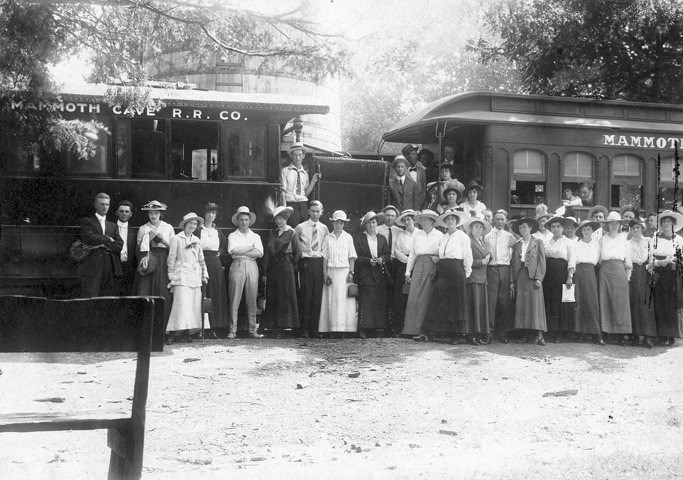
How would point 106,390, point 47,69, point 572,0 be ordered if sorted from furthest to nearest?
point 572,0 < point 47,69 < point 106,390

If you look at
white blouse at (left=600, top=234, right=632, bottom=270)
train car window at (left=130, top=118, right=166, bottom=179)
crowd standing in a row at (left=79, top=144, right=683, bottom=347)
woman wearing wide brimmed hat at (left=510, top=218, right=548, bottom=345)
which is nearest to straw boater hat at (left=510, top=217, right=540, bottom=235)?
crowd standing in a row at (left=79, top=144, right=683, bottom=347)

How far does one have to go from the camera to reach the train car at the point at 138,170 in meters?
10.8

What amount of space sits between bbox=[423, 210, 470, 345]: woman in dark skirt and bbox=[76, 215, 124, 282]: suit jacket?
431 centimetres

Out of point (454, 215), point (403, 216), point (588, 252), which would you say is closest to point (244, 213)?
point (403, 216)

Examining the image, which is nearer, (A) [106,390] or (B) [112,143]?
(A) [106,390]

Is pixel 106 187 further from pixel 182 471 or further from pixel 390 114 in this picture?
pixel 390 114

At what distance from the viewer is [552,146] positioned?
14.0 metres

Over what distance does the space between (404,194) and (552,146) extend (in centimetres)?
294

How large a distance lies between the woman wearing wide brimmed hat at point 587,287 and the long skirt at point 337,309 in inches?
126

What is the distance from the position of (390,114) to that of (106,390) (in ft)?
112

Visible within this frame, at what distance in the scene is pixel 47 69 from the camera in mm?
8797

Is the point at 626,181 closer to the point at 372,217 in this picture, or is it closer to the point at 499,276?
the point at 499,276

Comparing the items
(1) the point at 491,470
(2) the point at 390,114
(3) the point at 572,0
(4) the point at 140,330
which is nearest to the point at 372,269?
(1) the point at 491,470

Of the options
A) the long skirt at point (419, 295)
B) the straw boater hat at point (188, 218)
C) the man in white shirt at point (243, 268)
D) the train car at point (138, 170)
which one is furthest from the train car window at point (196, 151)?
the long skirt at point (419, 295)
